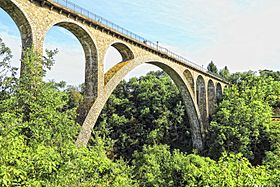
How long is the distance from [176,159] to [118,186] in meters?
8.51

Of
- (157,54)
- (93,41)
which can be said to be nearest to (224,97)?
(157,54)

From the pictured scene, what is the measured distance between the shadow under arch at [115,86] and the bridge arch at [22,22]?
168 inches

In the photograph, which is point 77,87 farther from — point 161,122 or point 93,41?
point 93,41

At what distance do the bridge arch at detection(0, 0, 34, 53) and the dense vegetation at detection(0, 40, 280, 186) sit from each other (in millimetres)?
2356

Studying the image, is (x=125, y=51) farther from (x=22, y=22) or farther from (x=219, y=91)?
(x=219, y=91)

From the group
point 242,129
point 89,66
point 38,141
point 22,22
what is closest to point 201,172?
point 38,141

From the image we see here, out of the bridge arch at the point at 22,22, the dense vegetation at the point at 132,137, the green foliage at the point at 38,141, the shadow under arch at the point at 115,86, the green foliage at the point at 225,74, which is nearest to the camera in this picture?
the green foliage at the point at 38,141

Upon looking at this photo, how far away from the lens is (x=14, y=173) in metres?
4.85

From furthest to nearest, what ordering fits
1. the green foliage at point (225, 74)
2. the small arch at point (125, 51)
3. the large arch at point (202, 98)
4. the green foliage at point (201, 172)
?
the green foliage at point (225, 74), the large arch at point (202, 98), the small arch at point (125, 51), the green foliage at point (201, 172)

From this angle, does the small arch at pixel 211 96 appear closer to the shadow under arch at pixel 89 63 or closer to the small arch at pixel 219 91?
the small arch at pixel 219 91

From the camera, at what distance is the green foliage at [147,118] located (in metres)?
34.0

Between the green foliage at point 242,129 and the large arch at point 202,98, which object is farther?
the large arch at point 202,98

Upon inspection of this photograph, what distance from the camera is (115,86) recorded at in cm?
1622

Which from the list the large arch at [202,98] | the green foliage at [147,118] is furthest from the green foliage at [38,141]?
the green foliage at [147,118]
